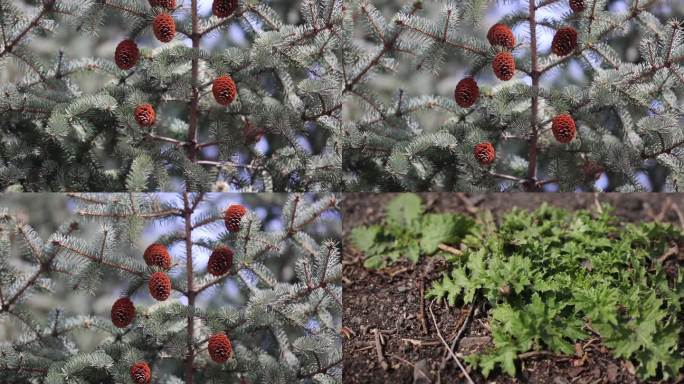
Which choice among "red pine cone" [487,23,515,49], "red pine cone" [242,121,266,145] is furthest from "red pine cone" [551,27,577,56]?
"red pine cone" [242,121,266,145]

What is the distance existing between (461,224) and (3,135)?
1707mm

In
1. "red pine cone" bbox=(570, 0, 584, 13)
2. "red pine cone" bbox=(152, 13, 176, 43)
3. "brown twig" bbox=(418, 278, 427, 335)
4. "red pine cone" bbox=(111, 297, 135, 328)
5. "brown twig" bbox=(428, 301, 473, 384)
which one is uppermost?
"red pine cone" bbox=(152, 13, 176, 43)

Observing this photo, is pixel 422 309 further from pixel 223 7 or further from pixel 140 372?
pixel 223 7

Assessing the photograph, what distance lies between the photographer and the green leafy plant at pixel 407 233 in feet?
7.89

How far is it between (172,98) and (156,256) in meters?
0.61

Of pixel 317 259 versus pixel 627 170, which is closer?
pixel 317 259

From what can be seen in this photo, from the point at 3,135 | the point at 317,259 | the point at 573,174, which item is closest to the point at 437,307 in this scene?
the point at 317,259

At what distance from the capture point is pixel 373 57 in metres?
2.56

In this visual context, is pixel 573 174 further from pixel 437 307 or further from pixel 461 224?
pixel 437 307

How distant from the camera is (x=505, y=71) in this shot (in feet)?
8.09

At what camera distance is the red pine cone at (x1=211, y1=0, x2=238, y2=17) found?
243cm

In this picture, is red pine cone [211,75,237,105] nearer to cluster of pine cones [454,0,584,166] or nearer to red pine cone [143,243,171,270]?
red pine cone [143,243,171,270]

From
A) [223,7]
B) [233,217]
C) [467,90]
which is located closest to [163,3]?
[223,7]

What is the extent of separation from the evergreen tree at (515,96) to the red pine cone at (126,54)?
0.78 m
